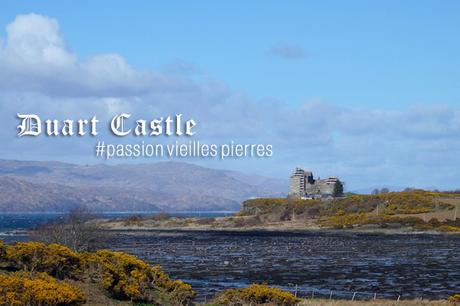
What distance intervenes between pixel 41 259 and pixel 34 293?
252 inches

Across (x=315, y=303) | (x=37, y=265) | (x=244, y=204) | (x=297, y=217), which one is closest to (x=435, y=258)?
(x=315, y=303)

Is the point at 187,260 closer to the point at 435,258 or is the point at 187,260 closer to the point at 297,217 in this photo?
the point at 435,258

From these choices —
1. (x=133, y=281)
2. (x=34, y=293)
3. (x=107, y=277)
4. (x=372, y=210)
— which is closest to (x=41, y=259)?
(x=107, y=277)

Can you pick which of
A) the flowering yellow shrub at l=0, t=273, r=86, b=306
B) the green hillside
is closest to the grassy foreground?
the flowering yellow shrub at l=0, t=273, r=86, b=306

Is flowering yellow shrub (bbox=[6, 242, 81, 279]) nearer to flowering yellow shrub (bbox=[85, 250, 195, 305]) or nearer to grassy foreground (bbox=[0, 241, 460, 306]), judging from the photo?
grassy foreground (bbox=[0, 241, 460, 306])

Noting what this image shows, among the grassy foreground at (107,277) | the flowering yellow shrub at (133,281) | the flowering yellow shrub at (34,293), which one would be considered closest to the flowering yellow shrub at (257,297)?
the grassy foreground at (107,277)

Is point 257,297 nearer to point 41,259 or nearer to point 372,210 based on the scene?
point 41,259

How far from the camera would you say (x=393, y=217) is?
146625 mm

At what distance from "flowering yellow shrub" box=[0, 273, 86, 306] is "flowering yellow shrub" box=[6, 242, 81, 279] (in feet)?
16.8

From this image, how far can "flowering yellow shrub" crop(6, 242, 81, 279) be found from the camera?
2980cm

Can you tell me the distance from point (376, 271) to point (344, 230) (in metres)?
77.4

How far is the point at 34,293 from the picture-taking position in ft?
77.6

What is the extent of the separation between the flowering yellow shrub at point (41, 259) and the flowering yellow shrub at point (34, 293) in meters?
5.13

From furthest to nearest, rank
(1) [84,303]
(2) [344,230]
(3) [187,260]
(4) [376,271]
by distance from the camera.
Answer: (2) [344,230] → (3) [187,260] → (4) [376,271] → (1) [84,303]
